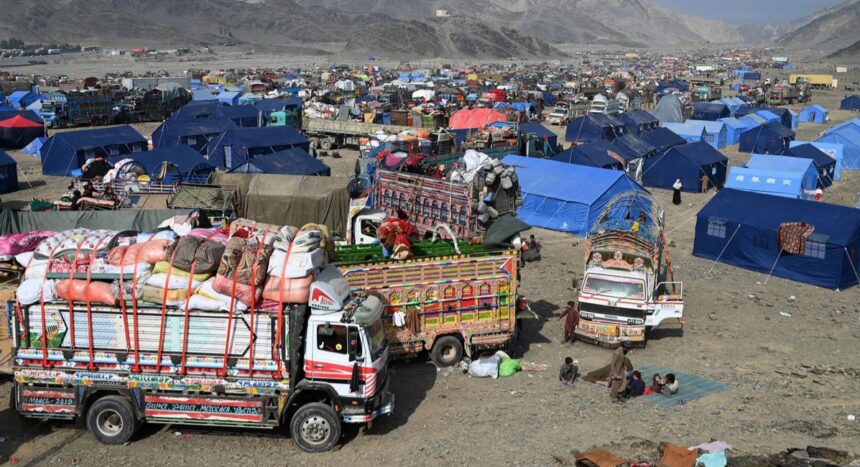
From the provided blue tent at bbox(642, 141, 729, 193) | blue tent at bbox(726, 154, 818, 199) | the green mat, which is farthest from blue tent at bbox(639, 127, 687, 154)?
the green mat

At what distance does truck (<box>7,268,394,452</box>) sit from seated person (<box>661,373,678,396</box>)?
4.80 meters

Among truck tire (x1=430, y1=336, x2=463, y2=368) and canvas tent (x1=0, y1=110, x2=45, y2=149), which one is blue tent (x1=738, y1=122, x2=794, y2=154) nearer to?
truck tire (x1=430, y1=336, x2=463, y2=368)

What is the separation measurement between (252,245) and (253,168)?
15428mm

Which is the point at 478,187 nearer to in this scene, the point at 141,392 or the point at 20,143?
the point at 141,392

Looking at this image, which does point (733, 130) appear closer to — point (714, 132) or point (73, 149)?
point (714, 132)

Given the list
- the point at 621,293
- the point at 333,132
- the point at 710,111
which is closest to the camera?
the point at 621,293

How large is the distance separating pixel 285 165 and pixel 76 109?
81.3ft

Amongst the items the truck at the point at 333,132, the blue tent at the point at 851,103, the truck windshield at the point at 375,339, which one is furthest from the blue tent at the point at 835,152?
the blue tent at the point at 851,103

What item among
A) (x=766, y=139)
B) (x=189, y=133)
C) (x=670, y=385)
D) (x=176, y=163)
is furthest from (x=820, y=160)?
(x=189, y=133)

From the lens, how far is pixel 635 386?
37.5 feet

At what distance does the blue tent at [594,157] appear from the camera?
93.5ft

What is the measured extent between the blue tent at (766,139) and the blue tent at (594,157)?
11101mm

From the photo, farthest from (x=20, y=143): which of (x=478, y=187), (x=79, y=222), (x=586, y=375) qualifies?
(x=586, y=375)

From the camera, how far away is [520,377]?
12234 millimetres
